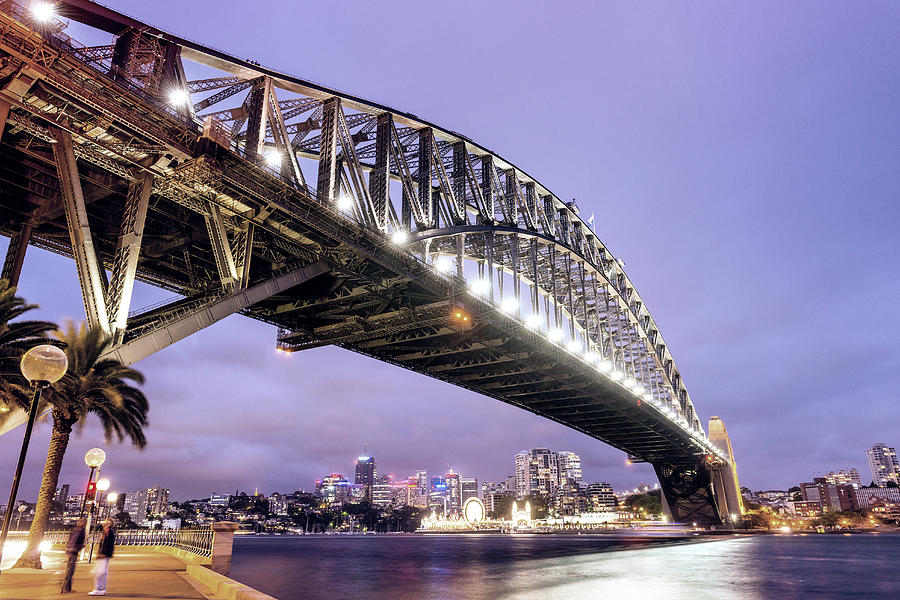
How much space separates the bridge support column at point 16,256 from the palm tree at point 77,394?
21.0ft

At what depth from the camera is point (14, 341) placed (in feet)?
63.2

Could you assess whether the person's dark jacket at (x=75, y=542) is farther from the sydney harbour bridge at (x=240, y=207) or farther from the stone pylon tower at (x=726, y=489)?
the stone pylon tower at (x=726, y=489)

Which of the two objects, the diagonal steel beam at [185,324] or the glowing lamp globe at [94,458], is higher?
the diagonal steel beam at [185,324]

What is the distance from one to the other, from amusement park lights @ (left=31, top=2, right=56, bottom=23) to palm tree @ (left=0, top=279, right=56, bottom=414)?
8253 millimetres

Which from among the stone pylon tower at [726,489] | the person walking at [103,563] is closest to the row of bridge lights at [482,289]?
the person walking at [103,563]

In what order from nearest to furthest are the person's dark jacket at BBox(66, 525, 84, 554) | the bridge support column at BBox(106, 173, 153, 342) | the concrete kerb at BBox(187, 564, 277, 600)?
the concrete kerb at BBox(187, 564, 277, 600) < the person's dark jacket at BBox(66, 525, 84, 554) < the bridge support column at BBox(106, 173, 153, 342)

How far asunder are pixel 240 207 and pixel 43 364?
1604 centimetres

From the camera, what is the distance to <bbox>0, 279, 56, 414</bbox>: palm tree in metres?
18.5

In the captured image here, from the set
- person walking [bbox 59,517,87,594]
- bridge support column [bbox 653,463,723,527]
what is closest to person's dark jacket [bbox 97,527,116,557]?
person walking [bbox 59,517,87,594]

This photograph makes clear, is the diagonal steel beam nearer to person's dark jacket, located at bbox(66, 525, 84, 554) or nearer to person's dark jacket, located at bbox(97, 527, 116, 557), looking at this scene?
person's dark jacket, located at bbox(66, 525, 84, 554)

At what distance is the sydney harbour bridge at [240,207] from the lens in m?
19.5

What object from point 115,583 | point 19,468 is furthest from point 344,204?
point 19,468

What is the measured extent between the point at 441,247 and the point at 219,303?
102 feet

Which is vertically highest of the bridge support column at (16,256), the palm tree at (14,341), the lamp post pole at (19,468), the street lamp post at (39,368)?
the bridge support column at (16,256)
